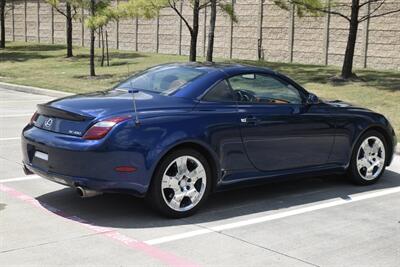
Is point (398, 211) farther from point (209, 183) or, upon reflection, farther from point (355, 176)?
point (209, 183)

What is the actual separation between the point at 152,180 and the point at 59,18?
3476 centimetres

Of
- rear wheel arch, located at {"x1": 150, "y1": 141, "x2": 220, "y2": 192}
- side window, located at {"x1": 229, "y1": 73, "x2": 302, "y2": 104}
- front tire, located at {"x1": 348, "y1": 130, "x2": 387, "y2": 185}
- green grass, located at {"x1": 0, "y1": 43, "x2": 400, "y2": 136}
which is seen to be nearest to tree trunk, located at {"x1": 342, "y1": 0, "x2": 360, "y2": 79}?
green grass, located at {"x1": 0, "y1": 43, "x2": 400, "y2": 136}

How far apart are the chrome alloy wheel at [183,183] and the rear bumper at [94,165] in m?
0.27

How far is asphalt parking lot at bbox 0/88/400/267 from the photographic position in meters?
4.72

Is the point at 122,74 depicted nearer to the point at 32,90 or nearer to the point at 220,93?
the point at 32,90

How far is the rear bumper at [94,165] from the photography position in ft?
17.5

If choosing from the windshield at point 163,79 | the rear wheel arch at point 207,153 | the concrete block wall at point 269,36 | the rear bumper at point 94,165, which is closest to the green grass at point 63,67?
the concrete block wall at point 269,36

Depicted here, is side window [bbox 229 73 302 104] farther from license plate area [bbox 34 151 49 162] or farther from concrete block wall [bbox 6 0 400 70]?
concrete block wall [bbox 6 0 400 70]

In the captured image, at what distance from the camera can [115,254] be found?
4.73 m

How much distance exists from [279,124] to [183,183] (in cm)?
134

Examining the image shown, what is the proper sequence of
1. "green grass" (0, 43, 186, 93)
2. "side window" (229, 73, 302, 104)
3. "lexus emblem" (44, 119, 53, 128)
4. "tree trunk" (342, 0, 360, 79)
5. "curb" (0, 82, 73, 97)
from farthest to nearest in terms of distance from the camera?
"green grass" (0, 43, 186, 93), "tree trunk" (342, 0, 360, 79), "curb" (0, 82, 73, 97), "side window" (229, 73, 302, 104), "lexus emblem" (44, 119, 53, 128)

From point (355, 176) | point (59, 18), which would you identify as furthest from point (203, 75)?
point (59, 18)

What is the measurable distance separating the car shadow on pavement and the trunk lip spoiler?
0.93m

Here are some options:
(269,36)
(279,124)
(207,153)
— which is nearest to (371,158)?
(279,124)
